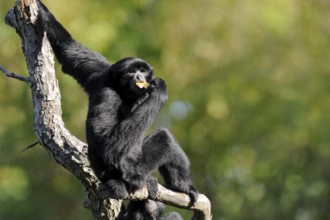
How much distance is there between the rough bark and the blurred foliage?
31.4 feet

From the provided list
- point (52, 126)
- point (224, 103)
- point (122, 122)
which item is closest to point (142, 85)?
point (122, 122)

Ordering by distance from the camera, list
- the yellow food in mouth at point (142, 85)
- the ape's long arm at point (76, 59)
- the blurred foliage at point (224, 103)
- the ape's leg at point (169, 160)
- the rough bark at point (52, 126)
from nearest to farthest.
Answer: the rough bark at point (52, 126)
the ape's leg at point (169, 160)
the yellow food in mouth at point (142, 85)
the ape's long arm at point (76, 59)
the blurred foliage at point (224, 103)

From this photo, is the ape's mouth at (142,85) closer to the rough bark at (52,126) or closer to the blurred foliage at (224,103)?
the rough bark at (52,126)

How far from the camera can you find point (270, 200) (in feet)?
67.1

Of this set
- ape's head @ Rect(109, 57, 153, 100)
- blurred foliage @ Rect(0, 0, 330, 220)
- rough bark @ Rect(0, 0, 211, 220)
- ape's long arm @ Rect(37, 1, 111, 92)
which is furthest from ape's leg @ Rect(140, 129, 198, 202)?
blurred foliage @ Rect(0, 0, 330, 220)

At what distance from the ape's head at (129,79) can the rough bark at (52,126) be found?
2.69 ft

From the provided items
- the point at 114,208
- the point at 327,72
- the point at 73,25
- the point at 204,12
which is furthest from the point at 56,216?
the point at 114,208

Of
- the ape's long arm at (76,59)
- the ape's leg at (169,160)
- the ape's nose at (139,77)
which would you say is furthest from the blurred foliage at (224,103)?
the ape's leg at (169,160)

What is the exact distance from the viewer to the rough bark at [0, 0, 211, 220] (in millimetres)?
9078

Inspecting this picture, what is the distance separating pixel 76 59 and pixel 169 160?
1.88m

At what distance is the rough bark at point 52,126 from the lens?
29.8ft

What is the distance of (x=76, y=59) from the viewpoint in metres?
10.3

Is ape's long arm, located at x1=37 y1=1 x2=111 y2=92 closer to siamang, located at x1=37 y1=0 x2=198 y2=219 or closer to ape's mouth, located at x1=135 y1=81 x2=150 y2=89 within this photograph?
siamang, located at x1=37 y1=0 x2=198 y2=219

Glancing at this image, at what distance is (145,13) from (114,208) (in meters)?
12.7
